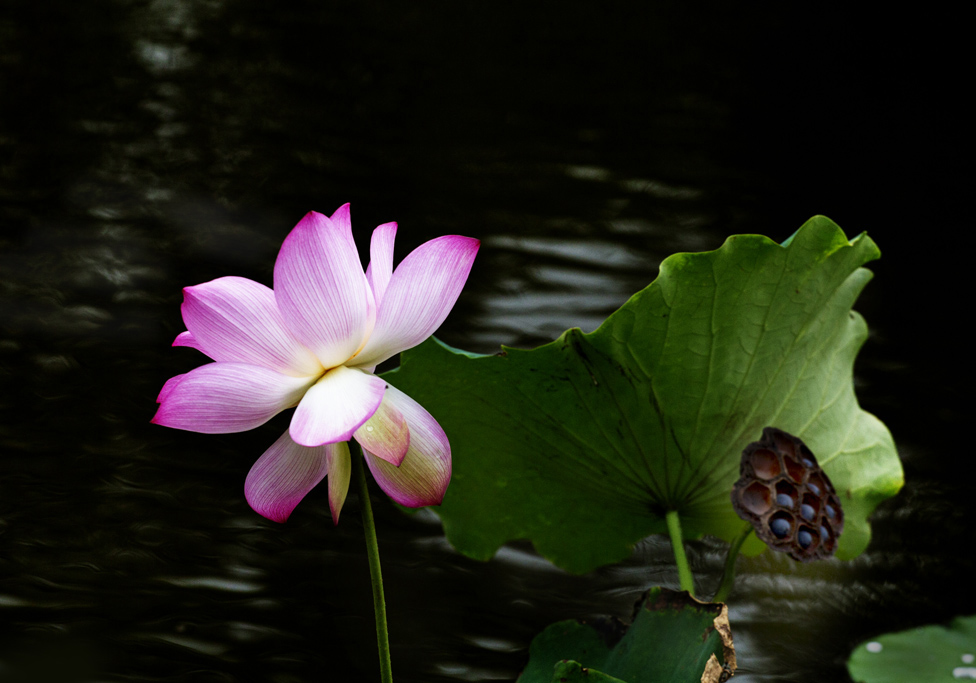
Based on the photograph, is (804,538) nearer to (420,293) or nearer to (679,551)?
(679,551)

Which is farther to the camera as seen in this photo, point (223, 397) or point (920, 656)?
point (920, 656)

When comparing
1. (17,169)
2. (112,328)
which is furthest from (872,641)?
(17,169)

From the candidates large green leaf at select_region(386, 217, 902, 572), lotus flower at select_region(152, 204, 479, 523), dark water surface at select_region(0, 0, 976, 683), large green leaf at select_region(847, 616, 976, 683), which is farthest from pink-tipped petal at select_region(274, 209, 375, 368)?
large green leaf at select_region(847, 616, 976, 683)

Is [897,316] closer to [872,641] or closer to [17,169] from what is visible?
[872,641]

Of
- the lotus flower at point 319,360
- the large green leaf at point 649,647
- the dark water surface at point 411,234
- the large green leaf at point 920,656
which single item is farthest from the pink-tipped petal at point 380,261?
the large green leaf at point 920,656

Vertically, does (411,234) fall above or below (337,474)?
above

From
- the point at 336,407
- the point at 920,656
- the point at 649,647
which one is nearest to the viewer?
the point at 336,407

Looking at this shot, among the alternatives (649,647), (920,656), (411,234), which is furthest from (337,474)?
(411,234)

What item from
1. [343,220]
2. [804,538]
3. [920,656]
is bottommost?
[920,656]
